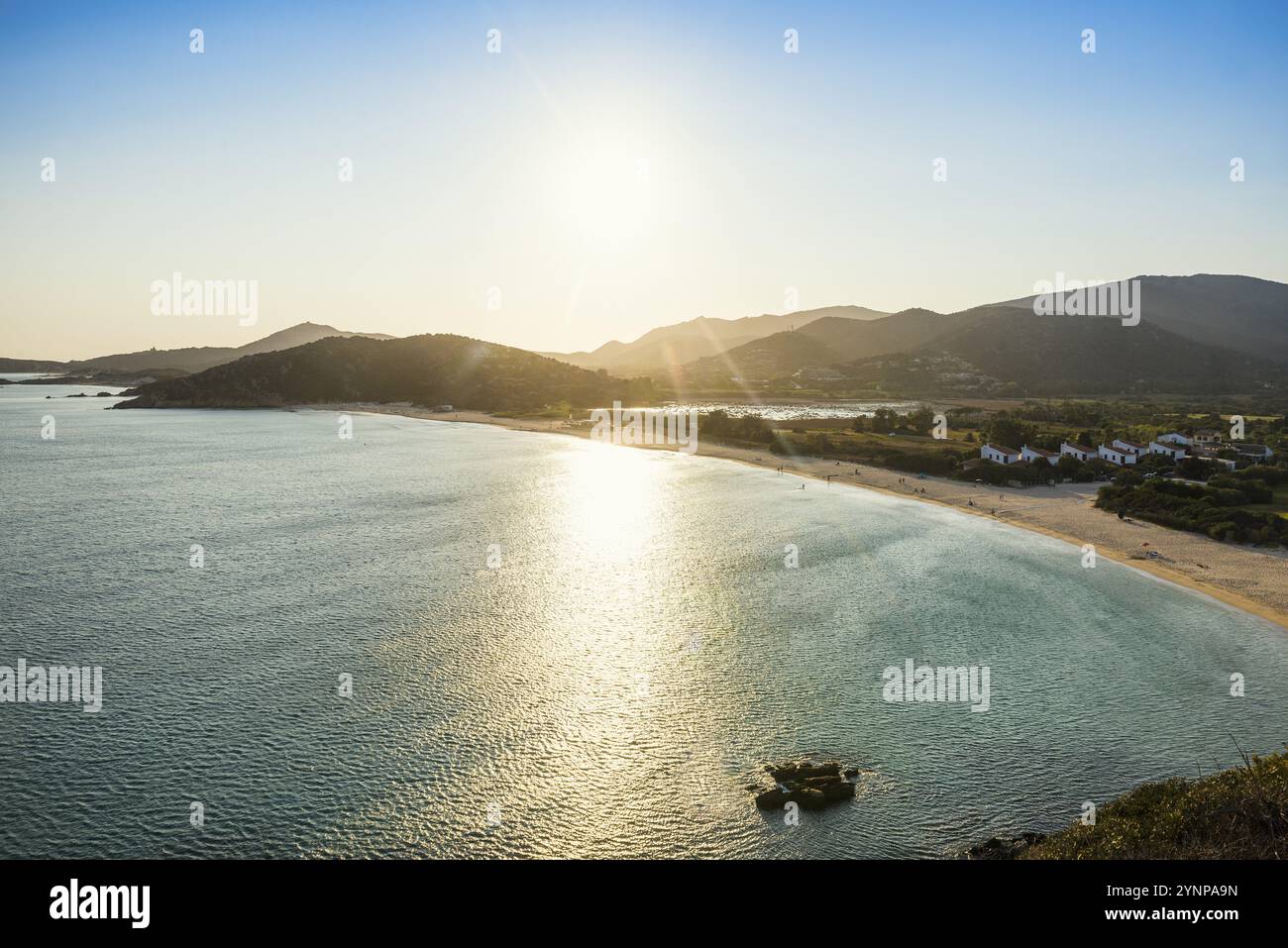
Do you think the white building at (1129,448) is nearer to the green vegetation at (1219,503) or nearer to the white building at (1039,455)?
the white building at (1039,455)

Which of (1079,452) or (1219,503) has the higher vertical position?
(1079,452)

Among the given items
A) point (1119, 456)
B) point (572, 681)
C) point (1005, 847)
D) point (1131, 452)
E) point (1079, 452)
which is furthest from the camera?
point (1079, 452)

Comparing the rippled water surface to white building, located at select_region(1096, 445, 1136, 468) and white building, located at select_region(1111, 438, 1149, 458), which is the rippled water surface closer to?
white building, located at select_region(1096, 445, 1136, 468)

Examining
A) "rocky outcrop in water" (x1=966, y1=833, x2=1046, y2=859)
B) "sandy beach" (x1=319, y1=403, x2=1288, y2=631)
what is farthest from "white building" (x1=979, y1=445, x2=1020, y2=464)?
"rocky outcrop in water" (x1=966, y1=833, x2=1046, y2=859)

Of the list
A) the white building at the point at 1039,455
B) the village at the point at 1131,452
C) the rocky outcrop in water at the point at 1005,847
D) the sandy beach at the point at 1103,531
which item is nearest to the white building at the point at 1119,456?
the village at the point at 1131,452

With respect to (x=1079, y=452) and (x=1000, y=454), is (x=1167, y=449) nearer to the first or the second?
(x=1079, y=452)

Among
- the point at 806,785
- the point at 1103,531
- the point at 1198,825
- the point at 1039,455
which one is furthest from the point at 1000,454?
the point at 1198,825
